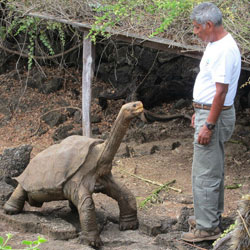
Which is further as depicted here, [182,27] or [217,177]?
[182,27]

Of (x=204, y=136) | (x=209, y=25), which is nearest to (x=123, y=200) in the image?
(x=204, y=136)

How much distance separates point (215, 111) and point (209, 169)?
590 mm

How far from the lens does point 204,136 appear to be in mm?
4672

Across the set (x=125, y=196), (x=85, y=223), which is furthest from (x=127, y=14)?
(x=85, y=223)

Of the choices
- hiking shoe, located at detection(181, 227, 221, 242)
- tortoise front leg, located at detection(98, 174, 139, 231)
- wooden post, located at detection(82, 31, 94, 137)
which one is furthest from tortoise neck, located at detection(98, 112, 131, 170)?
wooden post, located at detection(82, 31, 94, 137)

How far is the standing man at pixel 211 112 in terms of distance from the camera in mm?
4520

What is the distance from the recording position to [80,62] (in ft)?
43.3

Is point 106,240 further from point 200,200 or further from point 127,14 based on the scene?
point 127,14

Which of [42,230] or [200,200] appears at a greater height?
[200,200]

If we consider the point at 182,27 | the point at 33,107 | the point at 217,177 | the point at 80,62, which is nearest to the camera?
the point at 217,177

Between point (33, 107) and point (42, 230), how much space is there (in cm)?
696

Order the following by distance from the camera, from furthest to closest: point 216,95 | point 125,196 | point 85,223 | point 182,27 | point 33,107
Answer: point 33,107
point 182,27
point 125,196
point 85,223
point 216,95

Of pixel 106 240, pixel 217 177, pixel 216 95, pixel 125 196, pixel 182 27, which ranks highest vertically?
pixel 182 27

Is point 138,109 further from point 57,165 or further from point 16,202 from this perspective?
point 16,202
